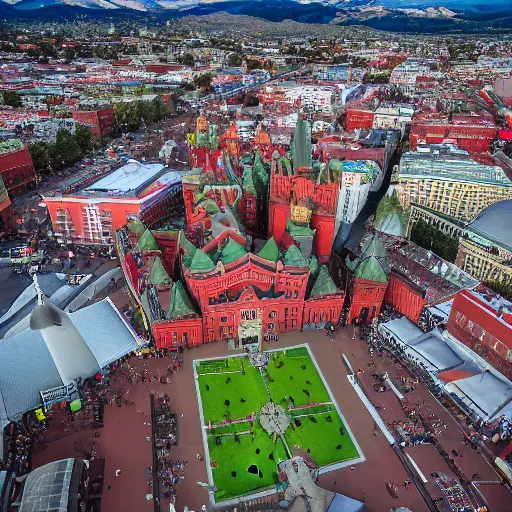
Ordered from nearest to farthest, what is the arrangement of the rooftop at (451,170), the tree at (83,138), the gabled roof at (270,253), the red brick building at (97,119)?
the gabled roof at (270,253), the rooftop at (451,170), the tree at (83,138), the red brick building at (97,119)

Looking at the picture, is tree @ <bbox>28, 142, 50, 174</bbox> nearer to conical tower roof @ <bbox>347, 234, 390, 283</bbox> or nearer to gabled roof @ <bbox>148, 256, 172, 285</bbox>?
gabled roof @ <bbox>148, 256, 172, 285</bbox>

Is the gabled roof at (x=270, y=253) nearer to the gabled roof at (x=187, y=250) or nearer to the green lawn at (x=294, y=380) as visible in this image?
the gabled roof at (x=187, y=250)

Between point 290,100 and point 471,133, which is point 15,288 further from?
point 290,100

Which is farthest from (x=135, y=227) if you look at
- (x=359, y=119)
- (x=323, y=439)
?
(x=359, y=119)

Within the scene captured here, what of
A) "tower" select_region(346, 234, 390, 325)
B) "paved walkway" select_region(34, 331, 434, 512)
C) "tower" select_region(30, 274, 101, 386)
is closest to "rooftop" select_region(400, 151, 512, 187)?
"tower" select_region(346, 234, 390, 325)

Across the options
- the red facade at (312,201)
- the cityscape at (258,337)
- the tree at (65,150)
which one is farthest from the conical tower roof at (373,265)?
the tree at (65,150)

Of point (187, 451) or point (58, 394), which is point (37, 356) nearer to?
point (58, 394)
